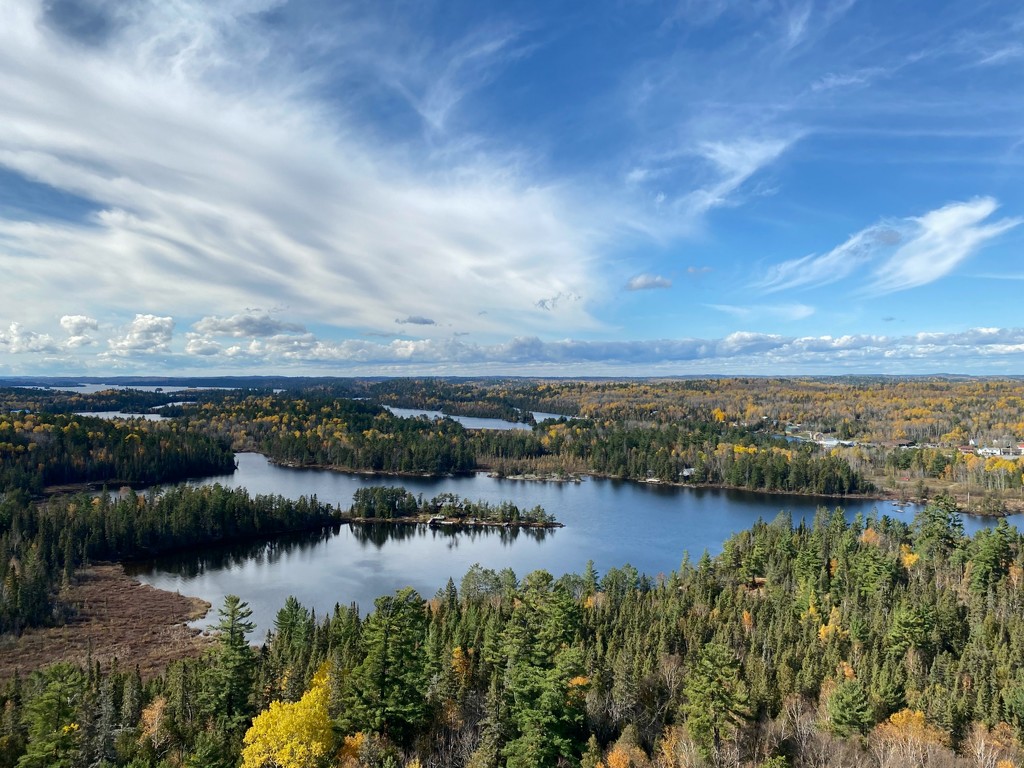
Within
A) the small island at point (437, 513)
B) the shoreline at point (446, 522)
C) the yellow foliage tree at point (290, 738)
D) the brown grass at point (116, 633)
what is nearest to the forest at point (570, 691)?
the yellow foliage tree at point (290, 738)

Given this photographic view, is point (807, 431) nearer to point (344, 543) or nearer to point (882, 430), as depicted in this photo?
point (882, 430)

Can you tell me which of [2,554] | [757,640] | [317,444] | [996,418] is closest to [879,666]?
[757,640]

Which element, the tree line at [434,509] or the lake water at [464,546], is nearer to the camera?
the lake water at [464,546]

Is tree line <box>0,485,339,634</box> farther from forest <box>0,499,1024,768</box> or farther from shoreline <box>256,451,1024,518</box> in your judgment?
shoreline <box>256,451,1024,518</box>

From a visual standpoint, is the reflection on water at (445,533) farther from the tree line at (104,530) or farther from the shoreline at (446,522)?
the tree line at (104,530)

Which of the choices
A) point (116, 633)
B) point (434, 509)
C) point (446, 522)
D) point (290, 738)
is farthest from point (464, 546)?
point (290, 738)

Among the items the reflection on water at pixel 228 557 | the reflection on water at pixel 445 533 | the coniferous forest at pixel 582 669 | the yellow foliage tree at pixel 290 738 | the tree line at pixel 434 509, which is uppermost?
the yellow foliage tree at pixel 290 738

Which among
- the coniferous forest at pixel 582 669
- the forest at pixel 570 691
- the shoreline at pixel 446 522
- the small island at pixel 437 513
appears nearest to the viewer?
the forest at pixel 570 691
